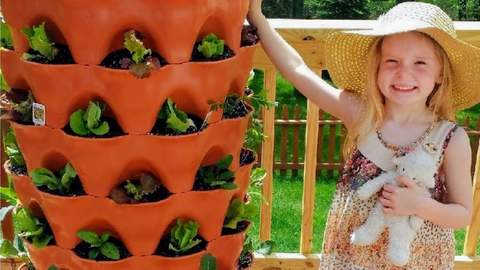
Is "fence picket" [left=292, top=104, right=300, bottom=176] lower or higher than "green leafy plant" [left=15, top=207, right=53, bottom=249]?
lower

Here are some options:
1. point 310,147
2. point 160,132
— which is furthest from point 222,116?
point 310,147

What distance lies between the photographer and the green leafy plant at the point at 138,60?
1.08m

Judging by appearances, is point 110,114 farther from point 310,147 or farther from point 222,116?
point 310,147

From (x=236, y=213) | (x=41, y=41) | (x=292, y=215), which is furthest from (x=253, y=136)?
(x=292, y=215)

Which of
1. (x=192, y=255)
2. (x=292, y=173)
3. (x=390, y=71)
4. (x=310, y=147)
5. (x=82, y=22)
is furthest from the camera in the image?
(x=292, y=173)

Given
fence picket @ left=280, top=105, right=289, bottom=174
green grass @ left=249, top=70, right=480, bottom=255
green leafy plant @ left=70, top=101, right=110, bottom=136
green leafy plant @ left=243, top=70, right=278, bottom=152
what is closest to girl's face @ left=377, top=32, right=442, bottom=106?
green leafy plant @ left=243, top=70, right=278, bottom=152

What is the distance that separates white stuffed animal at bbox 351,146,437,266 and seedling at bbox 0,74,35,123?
2.40ft

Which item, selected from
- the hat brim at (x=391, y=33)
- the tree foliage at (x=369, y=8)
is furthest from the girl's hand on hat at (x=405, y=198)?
the tree foliage at (x=369, y=8)

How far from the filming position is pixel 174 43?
1.13 metres

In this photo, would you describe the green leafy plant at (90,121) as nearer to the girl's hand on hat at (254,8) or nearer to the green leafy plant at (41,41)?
the green leafy plant at (41,41)

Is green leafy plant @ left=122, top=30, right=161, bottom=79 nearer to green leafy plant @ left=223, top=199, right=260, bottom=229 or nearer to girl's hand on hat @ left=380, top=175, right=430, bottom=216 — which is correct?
green leafy plant @ left=223, top=199, right=260, bottom=229

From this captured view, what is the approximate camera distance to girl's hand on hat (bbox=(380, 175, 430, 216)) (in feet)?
4.68

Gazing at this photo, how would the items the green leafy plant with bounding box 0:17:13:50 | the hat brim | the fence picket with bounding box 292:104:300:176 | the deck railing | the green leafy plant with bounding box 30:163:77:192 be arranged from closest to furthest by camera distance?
the green leafy plant with bounding box 30:163:77:192 < the green leafy plant with bounding box 0:17:13:50 < the hat brim < the deck railing < the fence picket with bounding box 292:104:300:176

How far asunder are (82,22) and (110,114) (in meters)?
0.17
